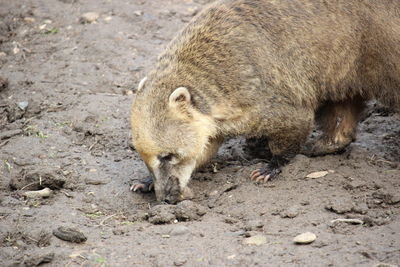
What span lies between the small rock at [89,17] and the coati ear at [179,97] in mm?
3571

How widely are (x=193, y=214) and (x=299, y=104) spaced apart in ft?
4.90

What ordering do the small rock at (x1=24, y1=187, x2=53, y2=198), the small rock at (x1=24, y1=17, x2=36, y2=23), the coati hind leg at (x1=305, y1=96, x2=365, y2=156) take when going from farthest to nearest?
the small rock at (x1=24, y1=17, x2=36, y2=23) < the coati hind leg at (x1=305, y1=96, x2=365, y2=156) < the small rock at (x1=24, y1=187, x2=53, y2=198)

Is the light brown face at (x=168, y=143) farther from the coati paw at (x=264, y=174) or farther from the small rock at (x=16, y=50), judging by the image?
the small rock at (x=16, y=50)

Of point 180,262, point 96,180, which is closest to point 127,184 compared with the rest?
point 96,180

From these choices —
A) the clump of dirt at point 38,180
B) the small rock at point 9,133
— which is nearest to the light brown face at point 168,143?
the clump of dirt at point 38,180

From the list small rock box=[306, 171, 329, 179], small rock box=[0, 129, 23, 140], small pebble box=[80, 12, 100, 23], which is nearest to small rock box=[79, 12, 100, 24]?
small pebble box=[80, 12, 100, 23]

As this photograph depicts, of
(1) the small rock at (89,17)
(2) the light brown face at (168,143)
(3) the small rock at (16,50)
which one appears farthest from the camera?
(1) the small rock at (89,17)

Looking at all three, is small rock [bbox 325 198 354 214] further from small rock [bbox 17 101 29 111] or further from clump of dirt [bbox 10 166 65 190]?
small rock [bbox 17 101 29 111]

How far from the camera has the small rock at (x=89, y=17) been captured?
854 centimetres

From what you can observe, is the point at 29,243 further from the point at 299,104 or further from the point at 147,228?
the point at 299,104

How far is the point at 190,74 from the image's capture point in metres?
5.67

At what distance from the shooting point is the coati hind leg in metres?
6.23

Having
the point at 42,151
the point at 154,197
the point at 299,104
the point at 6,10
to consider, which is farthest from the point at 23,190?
the point at 6,10

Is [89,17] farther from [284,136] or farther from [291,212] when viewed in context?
[291,212]
